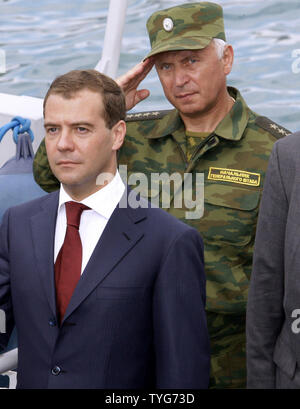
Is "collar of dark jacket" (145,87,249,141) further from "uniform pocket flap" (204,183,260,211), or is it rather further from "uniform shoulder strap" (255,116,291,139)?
"uniform pocket flap" (204,183,260,211)

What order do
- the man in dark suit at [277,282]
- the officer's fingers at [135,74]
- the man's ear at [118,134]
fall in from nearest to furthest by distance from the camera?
the man in dark suit at [277,282], the man's ear at [118,134], the officer's fingers at [135,74]

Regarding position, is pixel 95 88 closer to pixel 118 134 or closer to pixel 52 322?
pixel 118 134

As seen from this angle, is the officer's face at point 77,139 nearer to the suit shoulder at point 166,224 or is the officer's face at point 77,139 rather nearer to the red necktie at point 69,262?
the red necktie at point 69,262

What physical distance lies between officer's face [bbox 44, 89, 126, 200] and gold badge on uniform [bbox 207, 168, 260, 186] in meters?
0.85

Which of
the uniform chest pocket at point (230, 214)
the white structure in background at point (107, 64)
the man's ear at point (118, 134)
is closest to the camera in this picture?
the man's ear at point (118, 134)

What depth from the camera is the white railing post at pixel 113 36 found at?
421 centimetres

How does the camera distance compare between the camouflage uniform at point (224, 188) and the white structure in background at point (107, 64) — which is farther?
the white structure in background at point (107, 64)

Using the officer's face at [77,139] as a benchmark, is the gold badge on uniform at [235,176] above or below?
below

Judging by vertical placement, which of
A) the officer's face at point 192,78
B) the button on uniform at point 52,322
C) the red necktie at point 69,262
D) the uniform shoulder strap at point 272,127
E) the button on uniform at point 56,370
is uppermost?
the officer's face at point 192,78

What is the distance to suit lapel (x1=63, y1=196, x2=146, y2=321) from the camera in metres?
2.18

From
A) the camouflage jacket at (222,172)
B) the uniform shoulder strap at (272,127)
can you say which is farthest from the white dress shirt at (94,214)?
the uniform shoulder strap at (272,127)

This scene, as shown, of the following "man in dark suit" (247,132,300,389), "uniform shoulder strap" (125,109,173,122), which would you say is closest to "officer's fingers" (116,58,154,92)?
"uniform shoulder strap" (125,109,173,122)
